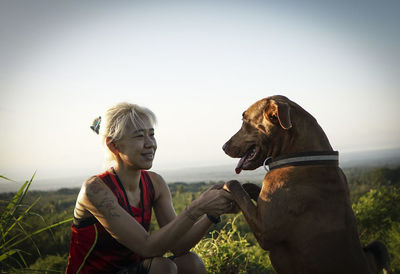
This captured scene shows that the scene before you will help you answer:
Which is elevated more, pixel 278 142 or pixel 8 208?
pixel 278 142

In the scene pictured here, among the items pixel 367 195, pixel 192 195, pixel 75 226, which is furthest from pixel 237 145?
pixel 367 195

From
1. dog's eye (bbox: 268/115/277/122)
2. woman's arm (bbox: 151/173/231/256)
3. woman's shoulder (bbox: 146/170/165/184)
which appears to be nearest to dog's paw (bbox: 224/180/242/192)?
dog's eye (bbox: 268/115/277/122)

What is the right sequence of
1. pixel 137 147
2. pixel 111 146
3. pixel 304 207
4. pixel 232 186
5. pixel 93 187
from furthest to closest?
pixel 111 146, pixel 137 147, pixel 93 187, pixel 232 186, pixel 304 207

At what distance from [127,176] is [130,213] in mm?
339

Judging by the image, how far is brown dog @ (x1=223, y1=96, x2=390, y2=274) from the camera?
7.02 feet

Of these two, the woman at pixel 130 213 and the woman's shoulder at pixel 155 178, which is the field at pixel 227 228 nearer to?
the woman at pixel 130 213

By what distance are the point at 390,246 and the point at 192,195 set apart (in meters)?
3.22

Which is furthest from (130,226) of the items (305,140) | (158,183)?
(305,140)

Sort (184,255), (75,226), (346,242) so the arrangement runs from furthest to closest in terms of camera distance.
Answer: (184,255), (75,226), (346,242)

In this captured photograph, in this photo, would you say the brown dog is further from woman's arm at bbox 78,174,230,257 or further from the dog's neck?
woman's arm at bbox 78,174,230,257

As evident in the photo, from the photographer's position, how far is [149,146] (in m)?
2.96

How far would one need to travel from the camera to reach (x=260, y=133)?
2.54 m

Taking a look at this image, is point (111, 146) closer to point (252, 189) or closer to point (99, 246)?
point (99, 246)

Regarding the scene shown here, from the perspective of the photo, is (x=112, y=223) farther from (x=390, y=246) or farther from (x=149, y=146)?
(x=390, y=246)
